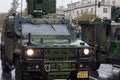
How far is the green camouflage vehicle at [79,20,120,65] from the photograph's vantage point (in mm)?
15234

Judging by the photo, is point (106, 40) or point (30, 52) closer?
point (30, 52)

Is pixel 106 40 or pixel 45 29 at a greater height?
pixel 45 29

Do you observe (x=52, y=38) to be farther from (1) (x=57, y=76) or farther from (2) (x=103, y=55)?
(2) (x=103, y=55)

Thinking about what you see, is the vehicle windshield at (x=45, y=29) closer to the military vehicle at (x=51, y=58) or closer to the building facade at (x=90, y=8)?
the military vehicle at (x=51, y=58)

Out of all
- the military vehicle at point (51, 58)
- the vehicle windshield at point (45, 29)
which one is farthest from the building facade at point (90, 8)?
the military vehicle at point (51, 58)

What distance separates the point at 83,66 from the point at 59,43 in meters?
0.91

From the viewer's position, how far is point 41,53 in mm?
10602

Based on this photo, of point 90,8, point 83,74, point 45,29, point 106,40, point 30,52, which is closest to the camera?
point 30,52

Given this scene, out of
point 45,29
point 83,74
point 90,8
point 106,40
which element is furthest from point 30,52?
point 90,8

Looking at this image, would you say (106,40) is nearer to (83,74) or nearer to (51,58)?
(83,74)

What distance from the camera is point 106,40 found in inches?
648

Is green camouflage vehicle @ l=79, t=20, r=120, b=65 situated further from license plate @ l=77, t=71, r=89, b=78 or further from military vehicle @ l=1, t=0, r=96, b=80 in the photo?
license plate @ l=77, t=71, r=89, b=78

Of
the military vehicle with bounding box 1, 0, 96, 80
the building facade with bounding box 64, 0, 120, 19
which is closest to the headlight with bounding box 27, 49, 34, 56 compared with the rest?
the military vehicle with bounding box 1, 0, 96, 80

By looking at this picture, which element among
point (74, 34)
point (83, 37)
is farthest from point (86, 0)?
point (74, 34)
